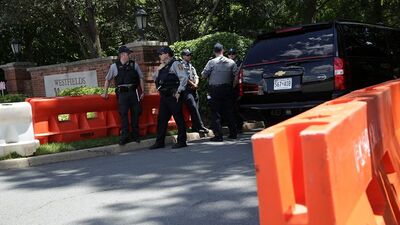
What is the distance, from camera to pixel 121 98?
30.2ft

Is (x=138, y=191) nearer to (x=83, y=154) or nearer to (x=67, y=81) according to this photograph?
(x=83, y=154)

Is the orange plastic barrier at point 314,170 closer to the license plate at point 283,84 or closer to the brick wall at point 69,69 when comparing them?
the license plate at point 283,84

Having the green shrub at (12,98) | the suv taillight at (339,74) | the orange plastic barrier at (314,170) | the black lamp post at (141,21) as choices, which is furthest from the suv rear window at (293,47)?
the green shrub at (12,98)

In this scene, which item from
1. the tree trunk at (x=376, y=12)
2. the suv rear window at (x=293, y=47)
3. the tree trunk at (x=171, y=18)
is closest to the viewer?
the suv rear window at (x=293, y=47)

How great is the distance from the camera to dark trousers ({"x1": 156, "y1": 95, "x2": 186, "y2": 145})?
9047mm

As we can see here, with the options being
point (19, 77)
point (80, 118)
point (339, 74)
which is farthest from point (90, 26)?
point (339, 74)

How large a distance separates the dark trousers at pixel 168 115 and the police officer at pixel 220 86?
0.74 m

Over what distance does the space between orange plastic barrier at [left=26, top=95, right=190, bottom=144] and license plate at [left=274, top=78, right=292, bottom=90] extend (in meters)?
3.43

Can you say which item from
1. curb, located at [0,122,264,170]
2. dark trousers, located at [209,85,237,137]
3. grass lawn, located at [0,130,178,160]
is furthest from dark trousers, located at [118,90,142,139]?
dark trousers, located at [209,85,237,137]

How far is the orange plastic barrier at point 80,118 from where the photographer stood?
9.03 meters

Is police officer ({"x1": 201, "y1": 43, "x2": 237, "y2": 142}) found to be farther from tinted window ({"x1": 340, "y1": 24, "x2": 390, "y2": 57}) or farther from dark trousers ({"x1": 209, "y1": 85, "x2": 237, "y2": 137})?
tinted window ({"x1": 340, "y1": 24, "x2": 390, "y2": 57})

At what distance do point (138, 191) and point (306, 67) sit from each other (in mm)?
3059

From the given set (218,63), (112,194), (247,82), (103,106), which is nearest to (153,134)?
(103,106)

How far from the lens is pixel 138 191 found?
228 inches
